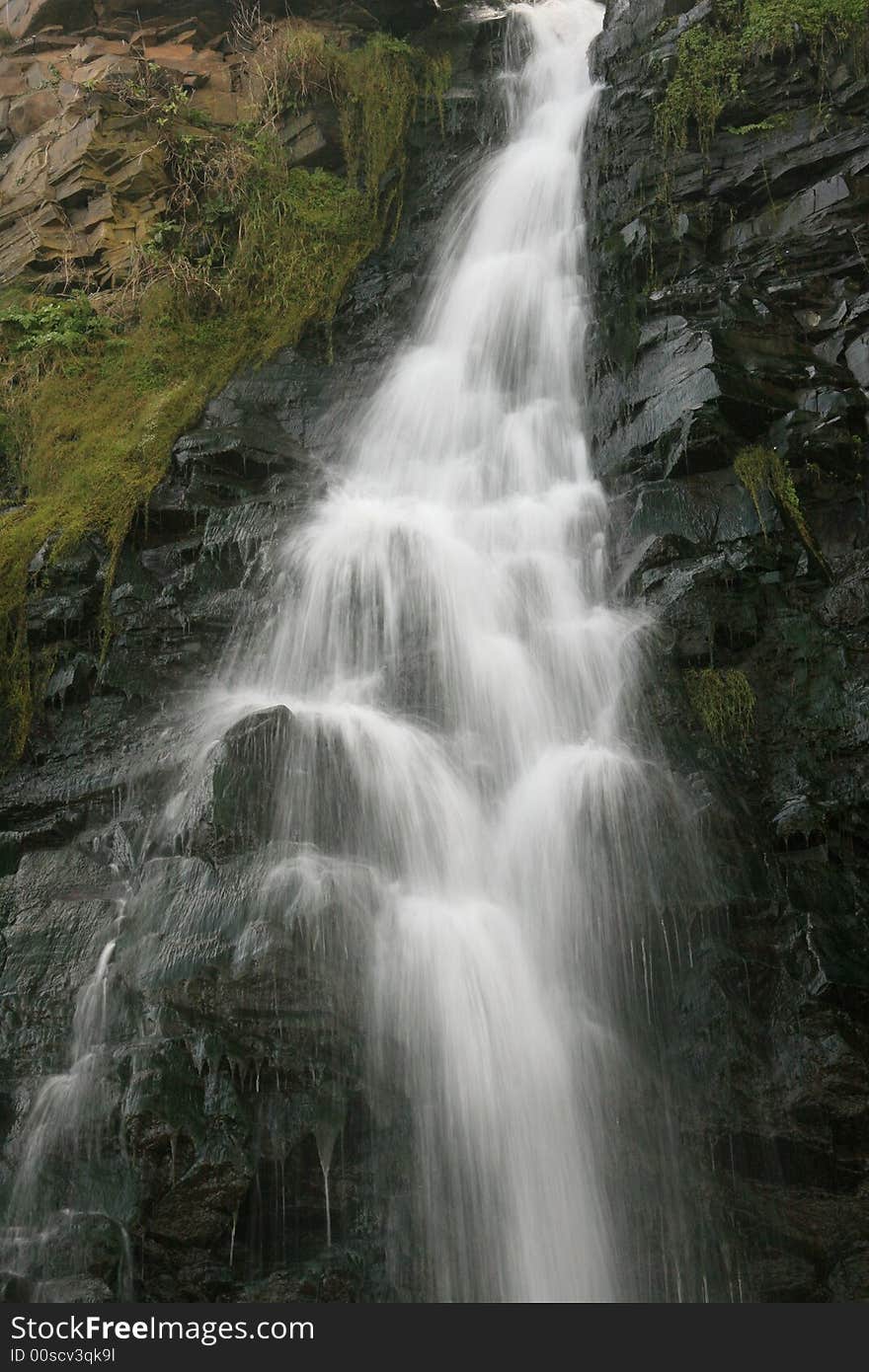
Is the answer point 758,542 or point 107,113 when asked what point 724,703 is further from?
point 107,113

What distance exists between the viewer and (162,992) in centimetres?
612

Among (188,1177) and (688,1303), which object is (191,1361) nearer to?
(188,1177)

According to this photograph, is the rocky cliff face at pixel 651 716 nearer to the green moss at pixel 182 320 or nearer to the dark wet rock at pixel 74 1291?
the dark wet rock at pixel 74 1291

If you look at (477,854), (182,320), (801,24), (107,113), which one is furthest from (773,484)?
(107,113)

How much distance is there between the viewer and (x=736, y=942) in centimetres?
676

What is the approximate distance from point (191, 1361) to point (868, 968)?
4.35 m

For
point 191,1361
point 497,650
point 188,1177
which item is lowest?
point 191,1361

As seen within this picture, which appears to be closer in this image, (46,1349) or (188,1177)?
(46,1349)

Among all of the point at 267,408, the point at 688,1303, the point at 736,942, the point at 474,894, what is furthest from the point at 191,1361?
the point at 267,408

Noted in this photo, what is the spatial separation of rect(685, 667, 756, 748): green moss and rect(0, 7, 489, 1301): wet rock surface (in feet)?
9.99

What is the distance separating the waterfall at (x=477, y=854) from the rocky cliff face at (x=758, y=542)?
15.6 inches

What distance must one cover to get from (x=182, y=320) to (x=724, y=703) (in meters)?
8.67

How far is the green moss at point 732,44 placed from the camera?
1211 cm

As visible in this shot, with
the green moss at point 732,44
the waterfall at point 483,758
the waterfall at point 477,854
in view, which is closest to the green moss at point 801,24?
the green moss at point 732,44
